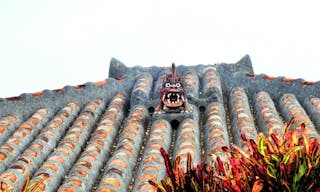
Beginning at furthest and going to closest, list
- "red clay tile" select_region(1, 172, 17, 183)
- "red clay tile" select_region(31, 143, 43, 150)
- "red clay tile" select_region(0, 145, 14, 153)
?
"red clay tile" select_region(31, 143, 43, 150) → "red clay tile" select_region(0, 145, 14, 153) → "red clay tile" select_region(1, 172, 17, 183)

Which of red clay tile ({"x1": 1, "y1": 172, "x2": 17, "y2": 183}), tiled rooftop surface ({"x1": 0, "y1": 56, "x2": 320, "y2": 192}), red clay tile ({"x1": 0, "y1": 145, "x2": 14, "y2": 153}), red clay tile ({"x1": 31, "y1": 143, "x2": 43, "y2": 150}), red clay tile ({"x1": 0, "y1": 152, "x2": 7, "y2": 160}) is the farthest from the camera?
red clay tile ({"x1": 31, "y1": 143, "x2": 43, "y2": 150})

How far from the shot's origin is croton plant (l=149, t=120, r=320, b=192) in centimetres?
405

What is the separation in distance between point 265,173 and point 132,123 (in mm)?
4723

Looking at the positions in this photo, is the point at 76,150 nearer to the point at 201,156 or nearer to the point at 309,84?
the point at 201,156

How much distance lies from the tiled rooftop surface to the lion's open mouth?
22cm

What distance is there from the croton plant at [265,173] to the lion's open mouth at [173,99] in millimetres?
4711

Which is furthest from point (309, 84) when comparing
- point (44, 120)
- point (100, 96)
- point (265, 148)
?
point (265, 148)

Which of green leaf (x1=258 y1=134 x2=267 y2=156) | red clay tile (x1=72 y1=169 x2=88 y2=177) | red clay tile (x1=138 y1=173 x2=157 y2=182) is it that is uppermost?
green leaf (x1=258 y1=134 x2=267 y2=156)

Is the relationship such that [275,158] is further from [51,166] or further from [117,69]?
[117,69]

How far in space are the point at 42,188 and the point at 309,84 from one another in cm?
628

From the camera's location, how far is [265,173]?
13.5 feet

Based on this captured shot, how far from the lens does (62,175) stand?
6844 mm

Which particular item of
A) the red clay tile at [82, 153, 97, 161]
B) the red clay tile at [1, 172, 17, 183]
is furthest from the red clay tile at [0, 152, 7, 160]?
the red clay tile at [82, 153, 97, 161]

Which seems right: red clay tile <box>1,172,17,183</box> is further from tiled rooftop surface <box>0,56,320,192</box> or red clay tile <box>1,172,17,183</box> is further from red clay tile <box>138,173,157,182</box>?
red clay tile <box>138,173,157,182</box>
